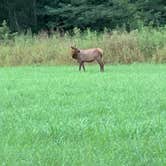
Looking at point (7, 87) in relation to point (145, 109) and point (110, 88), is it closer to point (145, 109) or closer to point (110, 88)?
point (110, 88)

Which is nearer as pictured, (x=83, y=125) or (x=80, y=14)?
(x=83, y=125)

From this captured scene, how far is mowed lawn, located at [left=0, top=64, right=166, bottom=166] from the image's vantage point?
6.00 metres

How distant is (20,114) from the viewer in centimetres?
886

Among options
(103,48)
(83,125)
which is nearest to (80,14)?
(103,48)

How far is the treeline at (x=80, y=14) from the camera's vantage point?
36500mm

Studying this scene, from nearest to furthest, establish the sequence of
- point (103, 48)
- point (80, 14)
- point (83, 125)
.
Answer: point (83, 125) → point (103, 48) → point (80, 14)

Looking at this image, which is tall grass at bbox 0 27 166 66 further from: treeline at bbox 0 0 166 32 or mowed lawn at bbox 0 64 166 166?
mowed lawn at bbox 0 64 166 166

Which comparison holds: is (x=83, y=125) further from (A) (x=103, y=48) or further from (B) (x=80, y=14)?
(B) (x=80, y=14)

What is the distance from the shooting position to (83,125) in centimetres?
771

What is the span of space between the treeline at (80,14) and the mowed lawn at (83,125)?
2276 centimetres

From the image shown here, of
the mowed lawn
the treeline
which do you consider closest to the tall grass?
the treeline

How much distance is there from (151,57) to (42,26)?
1828 cm

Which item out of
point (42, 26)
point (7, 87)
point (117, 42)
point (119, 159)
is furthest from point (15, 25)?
point (119, 159)

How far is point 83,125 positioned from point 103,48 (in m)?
17.0
